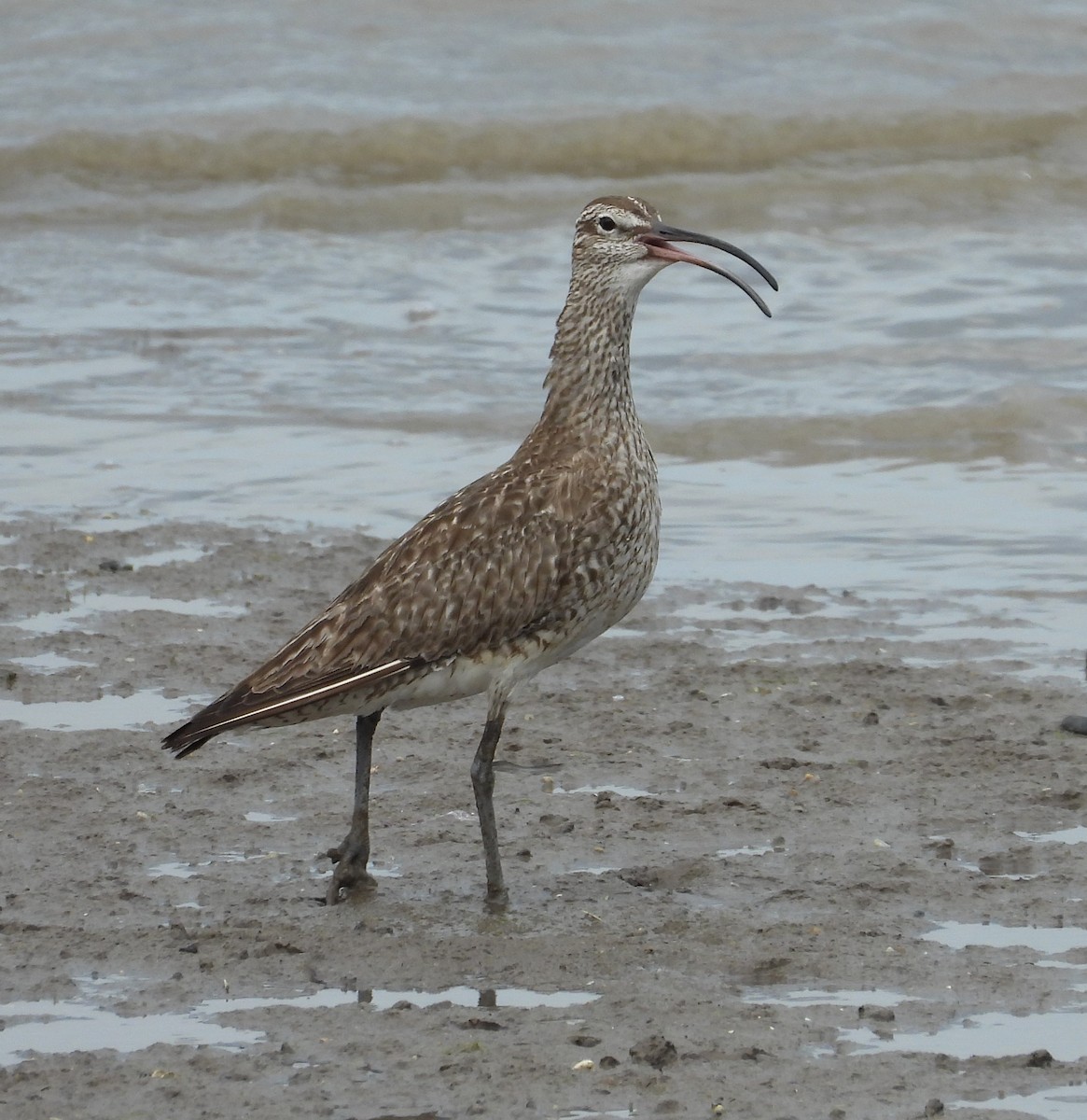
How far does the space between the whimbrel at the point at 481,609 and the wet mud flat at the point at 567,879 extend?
1.14 feet

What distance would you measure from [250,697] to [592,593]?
42.3 inches

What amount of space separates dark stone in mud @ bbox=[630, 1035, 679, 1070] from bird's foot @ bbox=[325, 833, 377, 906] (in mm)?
1458

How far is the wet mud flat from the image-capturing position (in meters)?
5.24

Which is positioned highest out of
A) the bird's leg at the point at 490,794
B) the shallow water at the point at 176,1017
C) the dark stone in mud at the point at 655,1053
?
the bird's leg at the point at 490,794

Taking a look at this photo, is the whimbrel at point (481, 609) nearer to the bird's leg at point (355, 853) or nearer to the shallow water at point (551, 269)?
the bird's leg at point (355, 853)

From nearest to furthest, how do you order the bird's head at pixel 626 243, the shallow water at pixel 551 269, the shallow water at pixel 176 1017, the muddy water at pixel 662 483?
the shallow water at pixel 176 1017 → the muddy water at pixel 662 483 → the bird's head at pixel 626 243 → the shallow water at pixel 551 269

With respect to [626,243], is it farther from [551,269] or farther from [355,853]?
Result: [551,269]

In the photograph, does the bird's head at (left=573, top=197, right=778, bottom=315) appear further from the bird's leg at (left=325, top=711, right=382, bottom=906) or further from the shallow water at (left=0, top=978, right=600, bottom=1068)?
the shallow water at (left=0, top=978, right=600, bottom=1068)

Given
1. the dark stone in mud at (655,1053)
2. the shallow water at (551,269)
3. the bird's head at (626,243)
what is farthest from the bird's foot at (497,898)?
the shallow water at (551,269)

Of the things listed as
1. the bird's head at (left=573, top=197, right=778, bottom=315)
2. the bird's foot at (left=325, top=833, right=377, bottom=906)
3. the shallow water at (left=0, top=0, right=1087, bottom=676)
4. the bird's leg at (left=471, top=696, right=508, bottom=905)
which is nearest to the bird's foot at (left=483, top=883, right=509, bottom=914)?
the bird's leg at (left=471, top=696, right=508, bottom=905)

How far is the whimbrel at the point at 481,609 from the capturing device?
6500 mm

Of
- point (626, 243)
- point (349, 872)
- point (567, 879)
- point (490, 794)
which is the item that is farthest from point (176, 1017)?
point (626, 243)

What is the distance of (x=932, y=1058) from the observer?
530 cm

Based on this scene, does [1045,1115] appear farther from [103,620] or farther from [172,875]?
[103,620]
